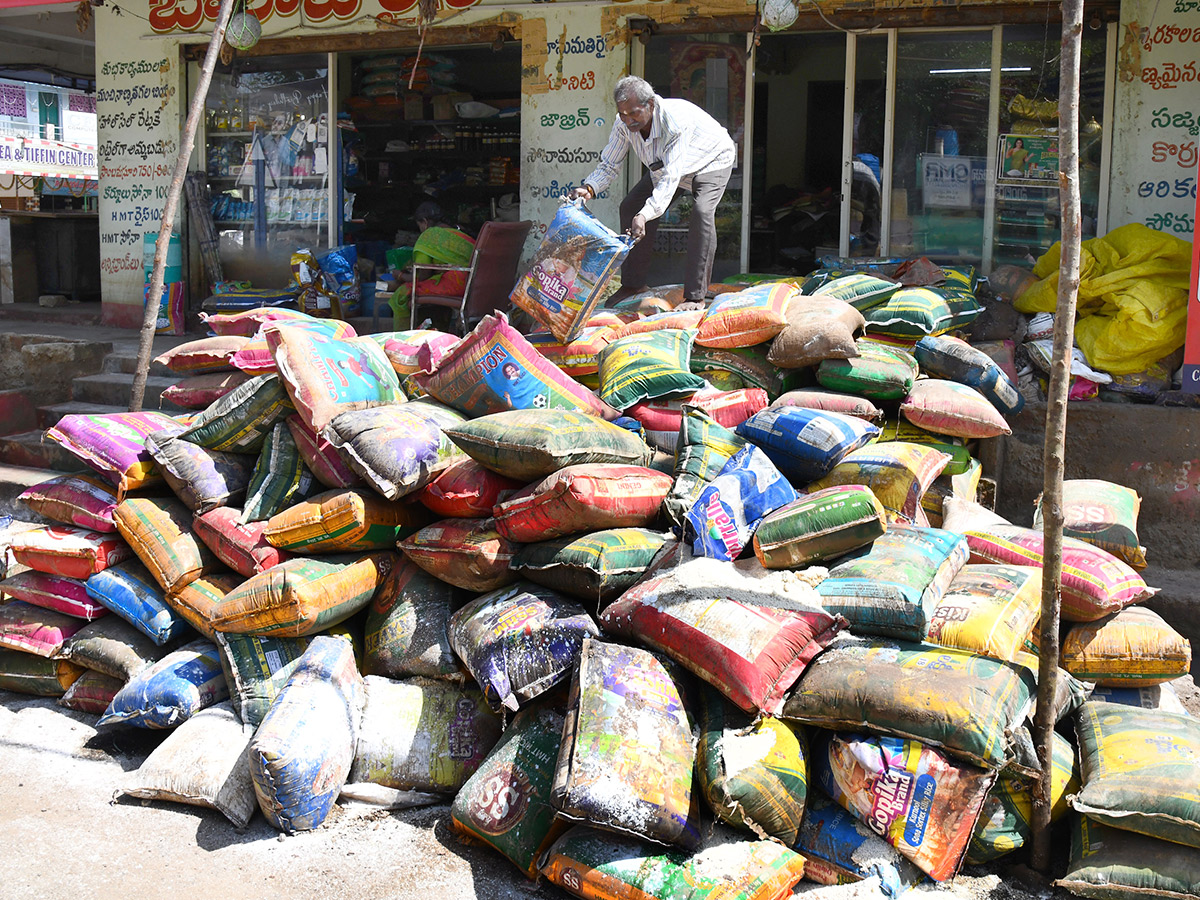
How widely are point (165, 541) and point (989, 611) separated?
3.02 m

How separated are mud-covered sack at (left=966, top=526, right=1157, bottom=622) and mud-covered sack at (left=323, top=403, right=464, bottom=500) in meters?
2.03

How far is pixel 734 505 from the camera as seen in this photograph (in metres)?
3.60

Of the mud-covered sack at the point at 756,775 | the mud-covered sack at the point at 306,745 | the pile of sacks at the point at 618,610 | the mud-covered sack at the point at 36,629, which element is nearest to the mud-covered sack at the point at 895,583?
the pile of sacks at the point at 618,610

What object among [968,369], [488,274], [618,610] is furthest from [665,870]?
[488,274]

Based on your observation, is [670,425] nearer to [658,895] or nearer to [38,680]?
[658,895]

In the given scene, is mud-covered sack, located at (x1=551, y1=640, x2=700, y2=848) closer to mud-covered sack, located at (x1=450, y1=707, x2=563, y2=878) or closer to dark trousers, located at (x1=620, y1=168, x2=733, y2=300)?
mud-covered sack, located at (x1=450, y1=707, x2=563, y2=878)

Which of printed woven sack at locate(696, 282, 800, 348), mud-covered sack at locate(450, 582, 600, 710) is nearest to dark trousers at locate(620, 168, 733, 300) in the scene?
printed woven sack at locate(696, 282, 800, 348)

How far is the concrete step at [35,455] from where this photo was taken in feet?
21.1

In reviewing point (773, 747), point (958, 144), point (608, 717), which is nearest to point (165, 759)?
point (608, 717)

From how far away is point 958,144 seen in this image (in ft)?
23.4

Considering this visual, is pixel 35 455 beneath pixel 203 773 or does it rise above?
above

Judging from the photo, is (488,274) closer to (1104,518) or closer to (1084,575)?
(1104,518)

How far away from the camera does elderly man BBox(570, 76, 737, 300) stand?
576 cm

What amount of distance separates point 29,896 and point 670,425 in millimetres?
2804
